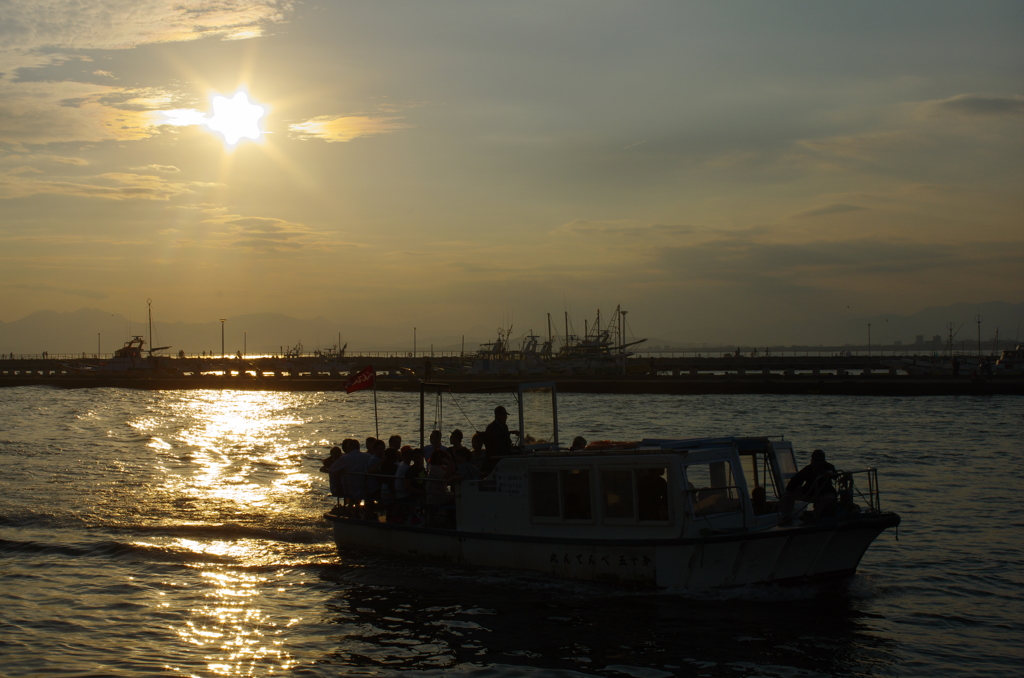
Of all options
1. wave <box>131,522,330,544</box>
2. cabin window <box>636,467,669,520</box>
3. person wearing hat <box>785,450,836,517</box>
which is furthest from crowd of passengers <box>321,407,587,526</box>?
person wearing hat <box>785,450,836,517</box>

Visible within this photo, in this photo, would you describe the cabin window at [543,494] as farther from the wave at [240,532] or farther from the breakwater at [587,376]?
the breakwater at [587,376]

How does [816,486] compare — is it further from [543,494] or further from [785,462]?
[543,494]

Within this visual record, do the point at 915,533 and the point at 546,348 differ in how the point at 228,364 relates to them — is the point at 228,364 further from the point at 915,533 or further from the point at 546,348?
the point at 915,533

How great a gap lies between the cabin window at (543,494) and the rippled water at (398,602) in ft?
4.00

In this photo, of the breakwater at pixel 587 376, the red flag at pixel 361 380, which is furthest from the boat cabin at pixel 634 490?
the breakwater at pixel 587 376

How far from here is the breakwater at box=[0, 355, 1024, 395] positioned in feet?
247

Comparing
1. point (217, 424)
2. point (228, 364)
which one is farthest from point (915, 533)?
point (228, 364)

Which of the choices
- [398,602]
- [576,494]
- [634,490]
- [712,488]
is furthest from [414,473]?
[712,488]

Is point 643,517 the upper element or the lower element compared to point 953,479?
upper

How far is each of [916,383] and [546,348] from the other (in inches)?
2920

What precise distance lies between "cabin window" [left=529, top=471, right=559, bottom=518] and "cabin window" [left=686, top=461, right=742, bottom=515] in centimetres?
239

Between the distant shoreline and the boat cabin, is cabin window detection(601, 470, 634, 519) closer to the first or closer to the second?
the boat cabin

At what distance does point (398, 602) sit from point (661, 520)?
493cm

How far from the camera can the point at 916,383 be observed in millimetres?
73000
